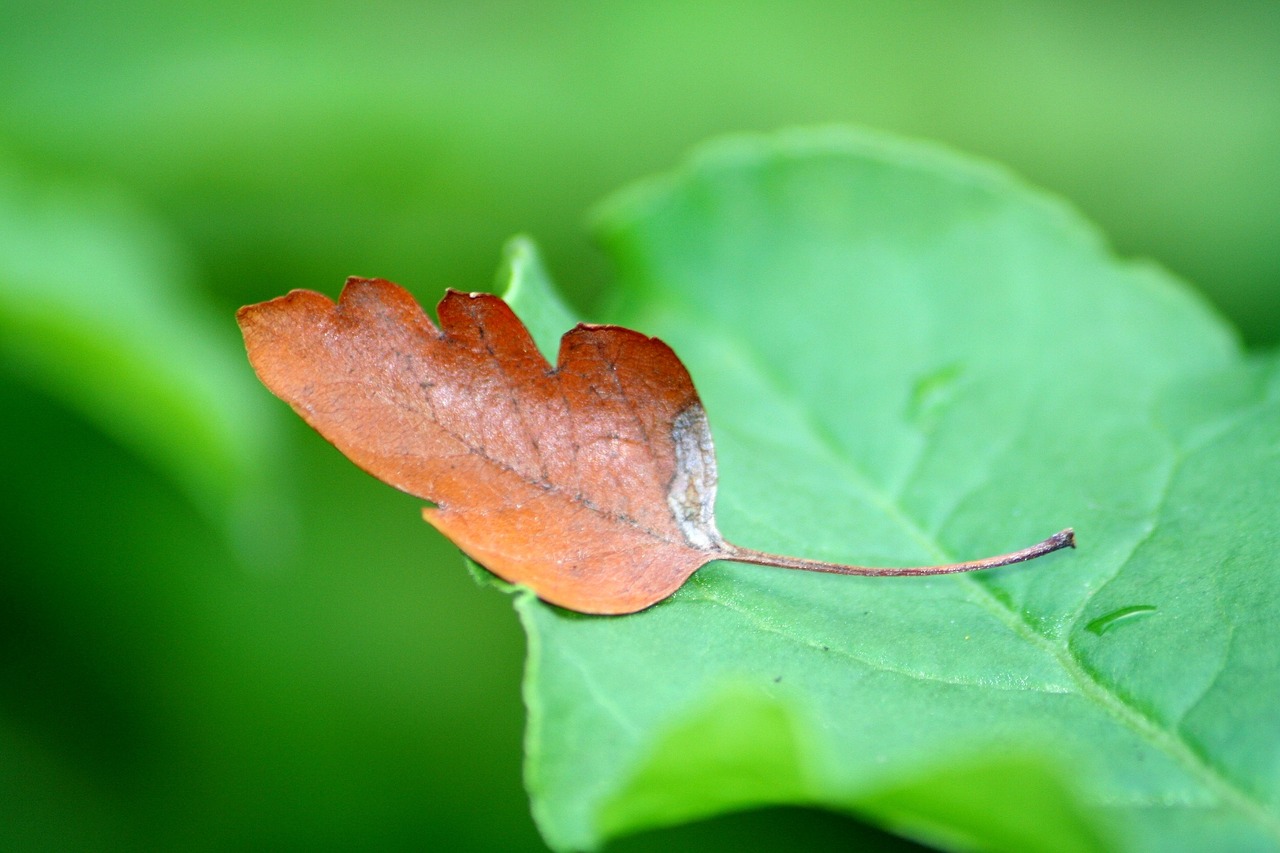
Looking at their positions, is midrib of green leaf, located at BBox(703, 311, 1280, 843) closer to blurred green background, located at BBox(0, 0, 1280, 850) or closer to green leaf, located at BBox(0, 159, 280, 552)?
blurred green background, located at BBox(0, 0, 1280, 850)

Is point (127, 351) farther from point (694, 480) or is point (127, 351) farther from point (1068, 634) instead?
point (1068, 634)

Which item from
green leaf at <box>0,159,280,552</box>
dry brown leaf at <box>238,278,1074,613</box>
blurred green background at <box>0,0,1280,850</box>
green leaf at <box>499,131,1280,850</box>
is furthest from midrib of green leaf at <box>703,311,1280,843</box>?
green leaf at <box>0,159,280,552</box>

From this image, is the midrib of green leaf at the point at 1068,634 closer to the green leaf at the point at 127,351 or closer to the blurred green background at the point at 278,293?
the blurred green background at the point at 278,293

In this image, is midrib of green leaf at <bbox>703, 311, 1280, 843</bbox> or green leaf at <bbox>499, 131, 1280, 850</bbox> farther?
midrib of green leaf at <bbox>703, 311, 1280, 843</bbox>

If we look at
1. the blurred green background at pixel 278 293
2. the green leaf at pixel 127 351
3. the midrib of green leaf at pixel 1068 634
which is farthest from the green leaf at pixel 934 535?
the blurred green background at pixel 278 293

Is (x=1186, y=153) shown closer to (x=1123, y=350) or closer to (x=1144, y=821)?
(x=1123, y=350)

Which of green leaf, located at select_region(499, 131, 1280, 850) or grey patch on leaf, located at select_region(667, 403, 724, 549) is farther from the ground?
grey patch on leaf, located at select_region(667, 403, 724, 549)

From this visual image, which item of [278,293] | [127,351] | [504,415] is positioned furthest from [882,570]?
[278,293]
